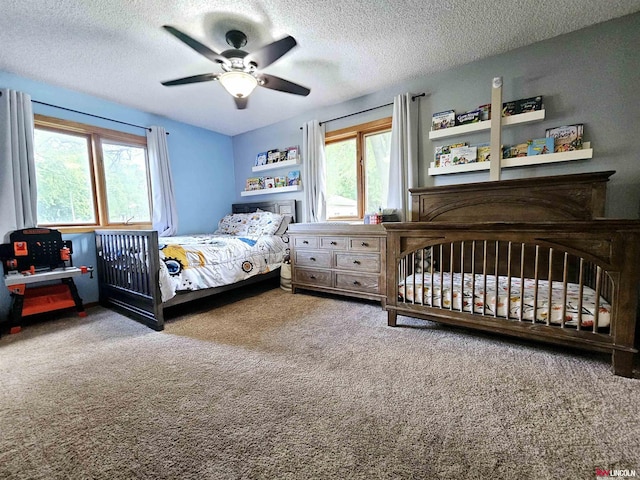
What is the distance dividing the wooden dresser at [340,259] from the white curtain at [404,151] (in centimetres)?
57

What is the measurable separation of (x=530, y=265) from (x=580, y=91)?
55.6 inches

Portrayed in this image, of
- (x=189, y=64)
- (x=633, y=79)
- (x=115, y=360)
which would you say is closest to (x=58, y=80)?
(x=189, y=64)

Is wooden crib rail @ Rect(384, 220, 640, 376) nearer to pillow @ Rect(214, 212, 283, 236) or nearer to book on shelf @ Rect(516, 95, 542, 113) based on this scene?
book on shelf @ Rect(516, 95, 542, 113)

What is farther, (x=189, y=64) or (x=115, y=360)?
(x=189, y=64)

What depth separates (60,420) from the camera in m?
1.25

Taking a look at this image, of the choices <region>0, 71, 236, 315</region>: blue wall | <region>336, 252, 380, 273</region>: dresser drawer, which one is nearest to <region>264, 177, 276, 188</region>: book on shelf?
<region>0, 71, 236, 315</region>: blue wall

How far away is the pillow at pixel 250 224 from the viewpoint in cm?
Result: 381

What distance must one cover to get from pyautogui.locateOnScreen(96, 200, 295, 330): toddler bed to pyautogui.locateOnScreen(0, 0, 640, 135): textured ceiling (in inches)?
58.6

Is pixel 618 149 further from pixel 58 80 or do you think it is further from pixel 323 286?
pixel 58 80

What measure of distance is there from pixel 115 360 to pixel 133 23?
2299mm

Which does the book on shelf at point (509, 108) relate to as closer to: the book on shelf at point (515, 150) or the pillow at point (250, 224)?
the book on shelf at point (515, 150)

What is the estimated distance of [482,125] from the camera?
2518mm

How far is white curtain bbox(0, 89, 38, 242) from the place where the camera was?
8.27 feet

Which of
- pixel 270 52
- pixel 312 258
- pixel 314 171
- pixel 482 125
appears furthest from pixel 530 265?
pixel 270 52
